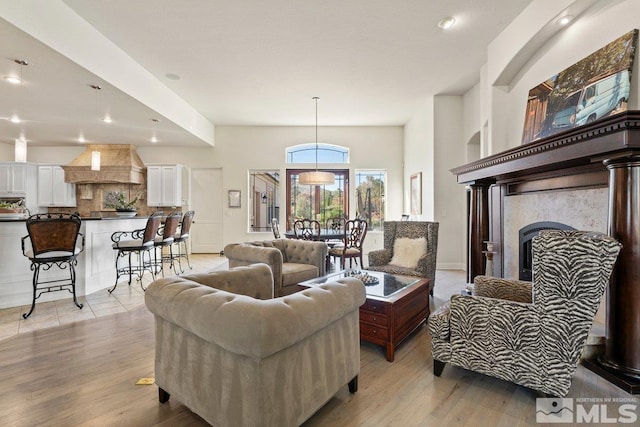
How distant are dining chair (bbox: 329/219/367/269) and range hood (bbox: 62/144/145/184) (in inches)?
213

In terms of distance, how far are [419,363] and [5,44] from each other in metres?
4.78

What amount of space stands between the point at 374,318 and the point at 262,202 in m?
5.81

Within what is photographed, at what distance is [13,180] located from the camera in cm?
696

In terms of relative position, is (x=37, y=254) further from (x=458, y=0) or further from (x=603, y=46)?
(x=603, y=46)

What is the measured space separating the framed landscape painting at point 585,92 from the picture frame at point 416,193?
307 cm

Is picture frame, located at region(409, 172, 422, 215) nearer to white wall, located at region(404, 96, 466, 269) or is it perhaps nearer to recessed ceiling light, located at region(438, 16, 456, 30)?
white wall, located at region(404, 96, 466, 269)

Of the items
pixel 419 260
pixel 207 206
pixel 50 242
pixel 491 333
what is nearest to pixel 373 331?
pixel 491 333

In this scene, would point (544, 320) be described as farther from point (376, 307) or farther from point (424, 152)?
point (424, 152)

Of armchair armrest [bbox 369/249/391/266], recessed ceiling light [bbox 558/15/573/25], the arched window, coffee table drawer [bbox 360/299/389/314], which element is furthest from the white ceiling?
coffee table drawer [bbox 360/299/389/314]

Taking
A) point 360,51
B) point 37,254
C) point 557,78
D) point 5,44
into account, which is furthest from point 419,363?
point 5,44

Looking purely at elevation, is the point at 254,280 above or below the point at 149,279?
above

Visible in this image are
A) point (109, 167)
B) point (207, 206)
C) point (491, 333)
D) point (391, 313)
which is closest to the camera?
point (491, 333)

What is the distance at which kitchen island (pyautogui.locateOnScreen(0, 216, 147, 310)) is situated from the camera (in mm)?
3481

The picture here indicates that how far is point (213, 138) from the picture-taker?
742 centimetres
